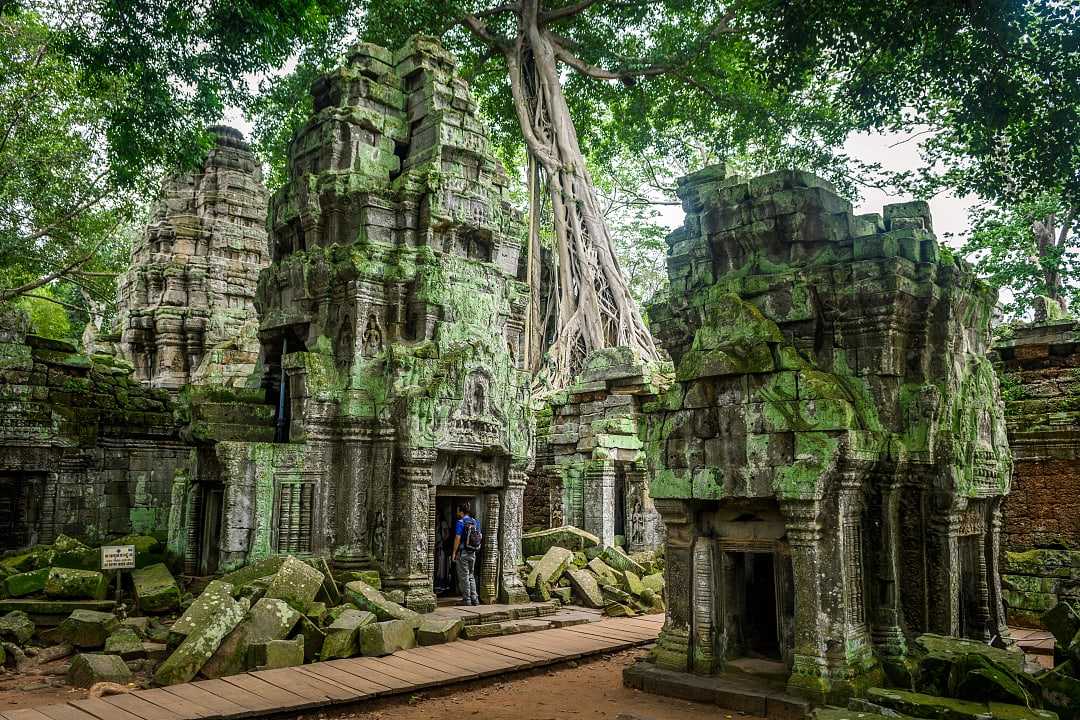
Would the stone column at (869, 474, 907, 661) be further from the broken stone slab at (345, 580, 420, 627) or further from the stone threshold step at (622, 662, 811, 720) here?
the broken stone slab at (345, 580, 420, 627)

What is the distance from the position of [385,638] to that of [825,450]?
5.02 meters

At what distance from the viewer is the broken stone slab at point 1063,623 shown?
6773mm

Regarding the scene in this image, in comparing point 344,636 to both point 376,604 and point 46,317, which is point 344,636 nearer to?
point 376,604

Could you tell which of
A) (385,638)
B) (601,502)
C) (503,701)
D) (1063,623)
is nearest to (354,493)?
(385,638)

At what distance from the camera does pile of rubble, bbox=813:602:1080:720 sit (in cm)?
533

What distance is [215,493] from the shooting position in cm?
1122

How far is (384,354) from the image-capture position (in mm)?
11180

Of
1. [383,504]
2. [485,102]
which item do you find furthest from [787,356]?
[485,102]

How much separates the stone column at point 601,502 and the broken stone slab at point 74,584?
801 centimetres

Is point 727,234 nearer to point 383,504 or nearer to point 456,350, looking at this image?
point 456,350

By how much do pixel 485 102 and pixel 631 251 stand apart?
12.8 m

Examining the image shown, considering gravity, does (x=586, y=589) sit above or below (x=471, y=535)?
below

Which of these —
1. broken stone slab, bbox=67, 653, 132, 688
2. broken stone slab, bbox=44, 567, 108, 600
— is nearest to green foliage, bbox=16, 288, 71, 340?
broken stone slab, bbox=44, 567, 108, 600

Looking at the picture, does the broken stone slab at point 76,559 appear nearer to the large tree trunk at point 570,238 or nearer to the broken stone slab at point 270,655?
the broken stone slab at point 270,655
